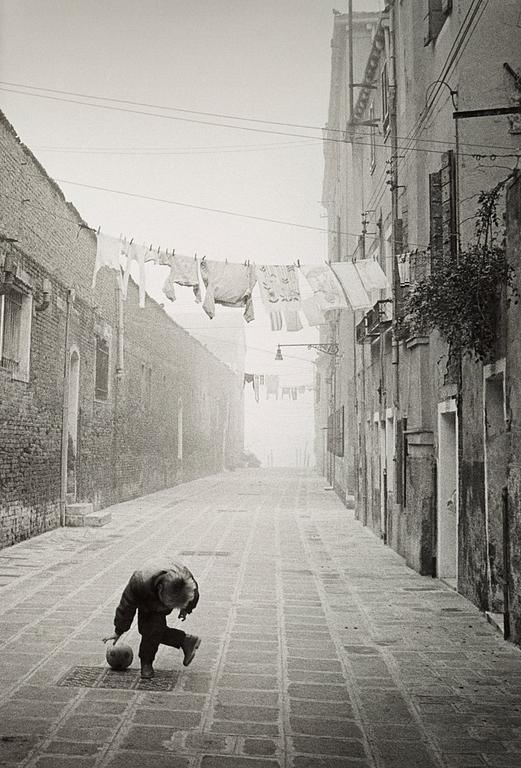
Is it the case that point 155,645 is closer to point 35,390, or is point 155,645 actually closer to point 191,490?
point 35,390

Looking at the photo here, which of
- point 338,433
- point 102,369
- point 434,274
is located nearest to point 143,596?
point 434,274

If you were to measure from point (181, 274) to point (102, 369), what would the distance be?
6.13 metres

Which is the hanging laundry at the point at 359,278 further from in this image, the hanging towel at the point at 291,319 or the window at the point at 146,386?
the window at the point at 146,386

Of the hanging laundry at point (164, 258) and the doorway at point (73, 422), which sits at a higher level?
the hanging laundry at point (164, 258)

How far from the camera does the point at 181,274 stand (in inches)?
499

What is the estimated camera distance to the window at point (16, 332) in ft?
37.5

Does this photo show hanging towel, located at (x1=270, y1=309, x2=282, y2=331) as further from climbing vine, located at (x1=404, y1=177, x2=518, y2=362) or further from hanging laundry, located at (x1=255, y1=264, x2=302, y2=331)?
climbing vine, located at (x1=404, y1=177, x2=518, y2=362)

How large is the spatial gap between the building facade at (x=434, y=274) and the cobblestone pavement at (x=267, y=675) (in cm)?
74

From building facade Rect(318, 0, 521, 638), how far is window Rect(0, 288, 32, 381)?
5628 mm

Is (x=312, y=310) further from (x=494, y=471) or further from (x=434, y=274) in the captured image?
(x=494, y=471)

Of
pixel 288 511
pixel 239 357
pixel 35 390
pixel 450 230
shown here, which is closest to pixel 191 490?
pixel 288 511

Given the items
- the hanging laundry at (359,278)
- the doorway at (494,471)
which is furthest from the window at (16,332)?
the doorway at (494,471)

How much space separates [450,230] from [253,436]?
88.8 metres

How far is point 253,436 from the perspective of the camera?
97.0 metres
